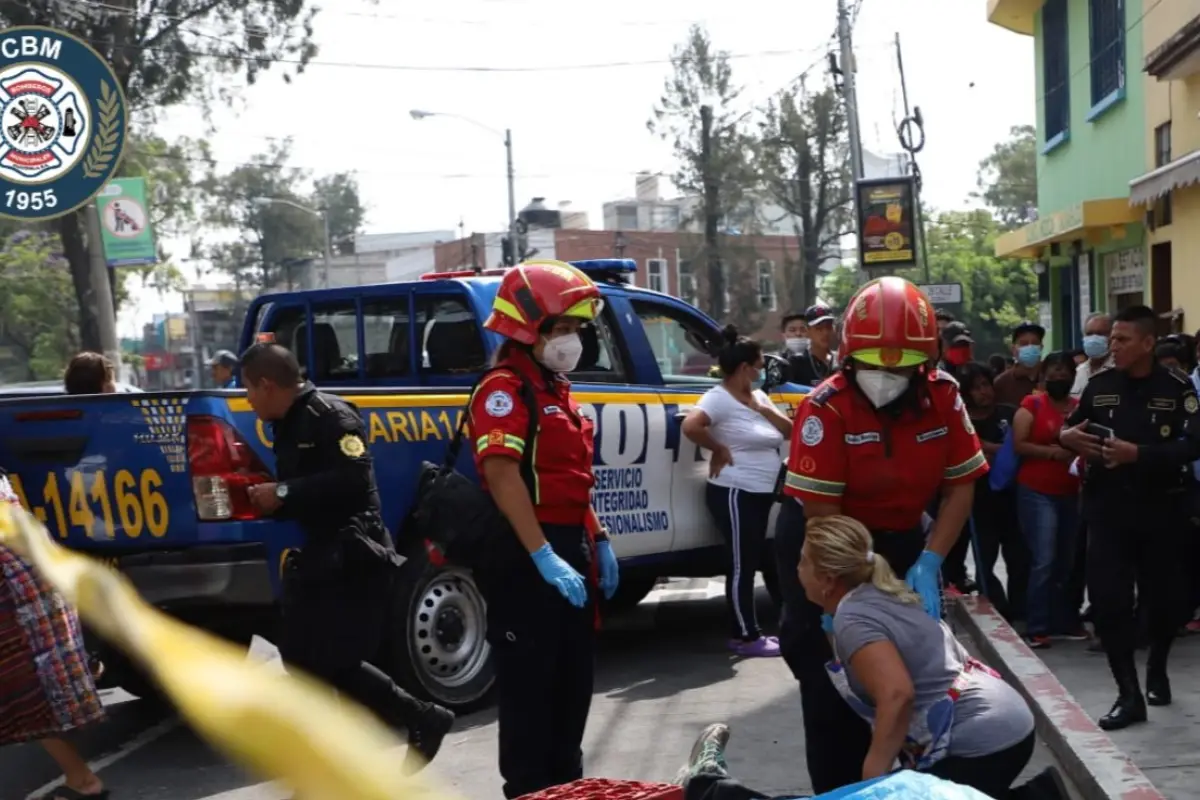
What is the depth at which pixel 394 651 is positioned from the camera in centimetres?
615

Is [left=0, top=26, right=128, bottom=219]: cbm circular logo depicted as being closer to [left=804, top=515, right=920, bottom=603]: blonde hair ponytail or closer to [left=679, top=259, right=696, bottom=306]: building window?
[left=804, top=515, right=920, bottom=603]: blonde hair ponytail

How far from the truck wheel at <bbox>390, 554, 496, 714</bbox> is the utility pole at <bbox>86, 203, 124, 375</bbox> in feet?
44.8

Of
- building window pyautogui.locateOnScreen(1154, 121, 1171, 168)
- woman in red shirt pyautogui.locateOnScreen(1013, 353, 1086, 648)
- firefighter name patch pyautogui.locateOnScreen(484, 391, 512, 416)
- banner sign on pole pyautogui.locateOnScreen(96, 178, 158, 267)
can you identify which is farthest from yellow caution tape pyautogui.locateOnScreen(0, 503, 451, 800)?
banner sign on pole pyautogui.locateOnScreen(96, 178, 158, 267)

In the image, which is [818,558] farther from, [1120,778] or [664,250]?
[664,250]

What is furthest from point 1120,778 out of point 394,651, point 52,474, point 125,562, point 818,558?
point 52,474

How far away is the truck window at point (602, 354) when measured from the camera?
7.48 m

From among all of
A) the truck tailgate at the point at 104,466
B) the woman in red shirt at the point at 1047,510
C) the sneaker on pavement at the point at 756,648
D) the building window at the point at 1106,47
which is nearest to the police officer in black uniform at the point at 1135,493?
the woman in red shirt at the point at 1047,510

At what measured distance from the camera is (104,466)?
18.8 ft

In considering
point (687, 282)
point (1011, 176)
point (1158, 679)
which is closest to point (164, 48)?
point (1158, 679)

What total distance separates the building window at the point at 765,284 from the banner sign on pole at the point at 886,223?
30589 mm

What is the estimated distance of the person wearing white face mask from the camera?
797 cm

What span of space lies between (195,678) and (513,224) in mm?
36820

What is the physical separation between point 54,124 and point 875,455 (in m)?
7.96

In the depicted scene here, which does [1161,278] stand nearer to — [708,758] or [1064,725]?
[1064,725]
